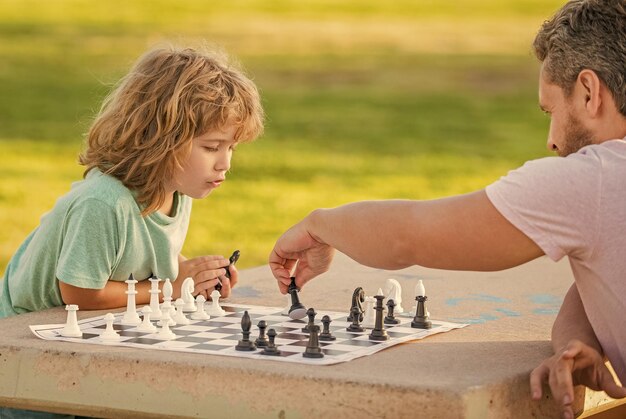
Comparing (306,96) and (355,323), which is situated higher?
(306,96)

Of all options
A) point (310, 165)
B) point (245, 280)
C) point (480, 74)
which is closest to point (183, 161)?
point (245, 280)

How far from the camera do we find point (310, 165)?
45.5 feet

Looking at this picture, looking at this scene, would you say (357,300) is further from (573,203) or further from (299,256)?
(573,203)

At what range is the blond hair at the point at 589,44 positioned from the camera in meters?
3.34

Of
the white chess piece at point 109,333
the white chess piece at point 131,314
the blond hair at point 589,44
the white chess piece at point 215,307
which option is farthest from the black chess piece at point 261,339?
the blond hair at point 589,44

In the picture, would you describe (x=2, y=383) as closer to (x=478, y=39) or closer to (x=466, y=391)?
(x=466, y=391)

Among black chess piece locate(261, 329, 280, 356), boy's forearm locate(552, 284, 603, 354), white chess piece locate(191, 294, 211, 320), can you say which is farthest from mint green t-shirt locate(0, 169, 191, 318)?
boy's forearm locate(552, 284, 603, 354)

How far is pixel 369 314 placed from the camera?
12.9 feet

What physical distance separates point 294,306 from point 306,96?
46.9 feet

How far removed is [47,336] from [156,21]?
21399mm

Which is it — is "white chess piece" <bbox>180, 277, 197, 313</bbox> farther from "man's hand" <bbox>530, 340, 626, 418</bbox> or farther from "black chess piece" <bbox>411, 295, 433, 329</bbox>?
"man's hand" <bbox>530, 340, 626, 418</bbox>

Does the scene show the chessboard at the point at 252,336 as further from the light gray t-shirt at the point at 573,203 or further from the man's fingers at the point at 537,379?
the light gray t-shirt at the point at 573,203

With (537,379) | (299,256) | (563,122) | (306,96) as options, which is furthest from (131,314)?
(306,96)

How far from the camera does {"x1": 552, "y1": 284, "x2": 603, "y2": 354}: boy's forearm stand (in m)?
3.59
